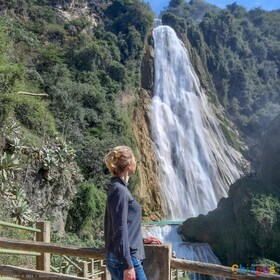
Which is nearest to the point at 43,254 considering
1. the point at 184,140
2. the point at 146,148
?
the point at 146,148

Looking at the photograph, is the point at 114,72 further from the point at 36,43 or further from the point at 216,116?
the point at 216,116

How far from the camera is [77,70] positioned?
95.9ft

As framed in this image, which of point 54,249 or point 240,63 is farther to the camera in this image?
point 240,63

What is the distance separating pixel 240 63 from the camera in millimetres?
46875

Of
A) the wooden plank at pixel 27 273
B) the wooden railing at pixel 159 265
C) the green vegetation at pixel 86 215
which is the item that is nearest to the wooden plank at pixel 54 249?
the wooden railing at pixel 159 265

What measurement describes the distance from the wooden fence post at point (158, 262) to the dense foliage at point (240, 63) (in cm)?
3840

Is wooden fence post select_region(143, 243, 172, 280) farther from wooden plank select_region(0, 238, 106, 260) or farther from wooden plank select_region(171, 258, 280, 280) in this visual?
wooden plank select_region(0, 238, 106, 260)

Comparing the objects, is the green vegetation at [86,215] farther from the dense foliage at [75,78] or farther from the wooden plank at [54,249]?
the wooden plank at [54,249]

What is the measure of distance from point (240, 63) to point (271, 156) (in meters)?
22.2

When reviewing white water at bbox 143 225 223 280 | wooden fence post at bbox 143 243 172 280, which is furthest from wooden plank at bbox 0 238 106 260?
white water at bbox 143 225 223 280

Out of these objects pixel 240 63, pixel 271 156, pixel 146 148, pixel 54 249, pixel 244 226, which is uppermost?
pixel 240 63

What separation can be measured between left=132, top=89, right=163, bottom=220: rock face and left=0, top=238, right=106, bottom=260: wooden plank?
22905 mm

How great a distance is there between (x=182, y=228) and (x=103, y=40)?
1820cm

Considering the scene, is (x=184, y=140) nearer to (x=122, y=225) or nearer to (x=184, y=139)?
(x=184, y=139)
